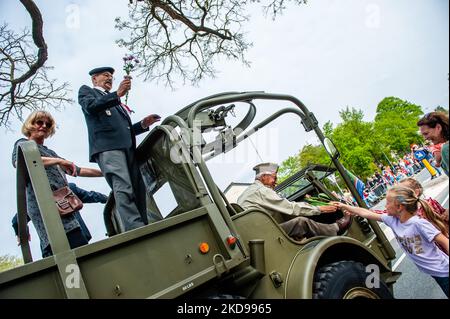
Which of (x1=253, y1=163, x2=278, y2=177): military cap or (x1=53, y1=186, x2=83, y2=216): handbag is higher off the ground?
(x1=53, y1=186, x2=83, y2=216): handbag

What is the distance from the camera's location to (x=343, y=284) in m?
2.19

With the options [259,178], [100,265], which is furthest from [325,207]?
[100,265]

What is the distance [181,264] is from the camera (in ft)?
5.70

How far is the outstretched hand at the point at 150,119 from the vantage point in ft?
9.68

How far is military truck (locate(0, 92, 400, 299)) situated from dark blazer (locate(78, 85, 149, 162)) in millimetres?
218

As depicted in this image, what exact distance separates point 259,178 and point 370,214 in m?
1.25

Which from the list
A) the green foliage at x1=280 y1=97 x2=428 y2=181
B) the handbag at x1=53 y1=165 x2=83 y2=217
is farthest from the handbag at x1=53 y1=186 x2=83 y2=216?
the green foliage at x1=280 y1=97 x2=428 y2=181

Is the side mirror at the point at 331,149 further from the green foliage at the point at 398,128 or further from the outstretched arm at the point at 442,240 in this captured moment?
the green foliage at the point at 398,128

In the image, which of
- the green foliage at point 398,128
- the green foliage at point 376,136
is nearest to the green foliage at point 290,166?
the green foliage at point 376,136

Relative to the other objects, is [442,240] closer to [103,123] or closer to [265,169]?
[265,169]

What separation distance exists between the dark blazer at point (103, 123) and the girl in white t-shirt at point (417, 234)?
250 cm

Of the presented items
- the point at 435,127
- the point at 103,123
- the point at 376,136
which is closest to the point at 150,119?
the point at 103,123

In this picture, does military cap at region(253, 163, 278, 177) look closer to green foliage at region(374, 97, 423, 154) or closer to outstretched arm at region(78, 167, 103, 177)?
outstretched arm at region(78, 167, 103, 177)

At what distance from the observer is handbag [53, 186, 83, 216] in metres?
2.19
